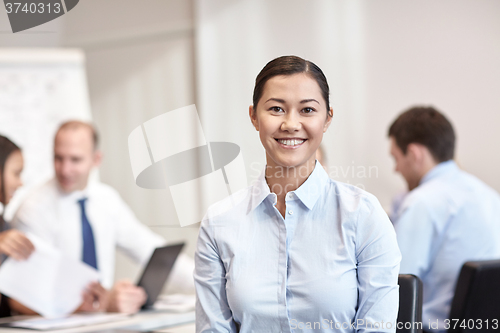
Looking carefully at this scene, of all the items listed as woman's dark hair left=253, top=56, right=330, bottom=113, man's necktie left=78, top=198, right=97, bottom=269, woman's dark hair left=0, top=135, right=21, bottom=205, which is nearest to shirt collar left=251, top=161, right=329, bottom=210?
woman's dark hair left=253, top=56, right=330, bottom=113

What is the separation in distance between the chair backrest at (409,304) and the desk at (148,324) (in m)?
0.73

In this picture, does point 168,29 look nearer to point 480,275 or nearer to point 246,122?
point 246,122

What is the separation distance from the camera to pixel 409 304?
994 mm

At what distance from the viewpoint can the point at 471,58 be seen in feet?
7.77

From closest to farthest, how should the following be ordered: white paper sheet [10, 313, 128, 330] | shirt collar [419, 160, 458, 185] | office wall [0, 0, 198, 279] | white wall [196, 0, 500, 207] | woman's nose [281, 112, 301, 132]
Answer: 1. woman's nose [281, 112, 301, 132]
2. white wall [196, 0, 500, 207]
3. office wall [0, 0, 198, 279]
4. white paper sheet [10, 313, 128, 330]
5. shirt collar [419, 160, 458, 185]

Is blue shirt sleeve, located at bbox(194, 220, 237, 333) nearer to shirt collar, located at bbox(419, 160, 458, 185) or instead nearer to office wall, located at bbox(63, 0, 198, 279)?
office wall, located at bbox(63, 0, 198, 279)

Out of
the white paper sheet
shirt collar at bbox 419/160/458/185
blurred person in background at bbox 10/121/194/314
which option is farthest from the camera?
blurred person in background at bbox 10/121/194/314

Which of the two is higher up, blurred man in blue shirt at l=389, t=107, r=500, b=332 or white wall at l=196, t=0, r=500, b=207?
white wall at l=196, t=0, r=500, b=207

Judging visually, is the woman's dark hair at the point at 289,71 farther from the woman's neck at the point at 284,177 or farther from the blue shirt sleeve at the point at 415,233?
the blue shirt sleeve at the point at 415,233

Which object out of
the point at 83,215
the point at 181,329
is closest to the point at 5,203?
the point at 83,215

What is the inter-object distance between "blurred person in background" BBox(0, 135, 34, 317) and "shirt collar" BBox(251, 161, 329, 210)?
3.93 ft

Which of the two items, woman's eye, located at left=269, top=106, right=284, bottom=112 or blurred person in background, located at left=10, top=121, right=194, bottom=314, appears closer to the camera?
woman's eye, located at left=269, top=106, right=284, bottom=112

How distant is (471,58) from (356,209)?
191cm

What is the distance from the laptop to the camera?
1692 millimetres
